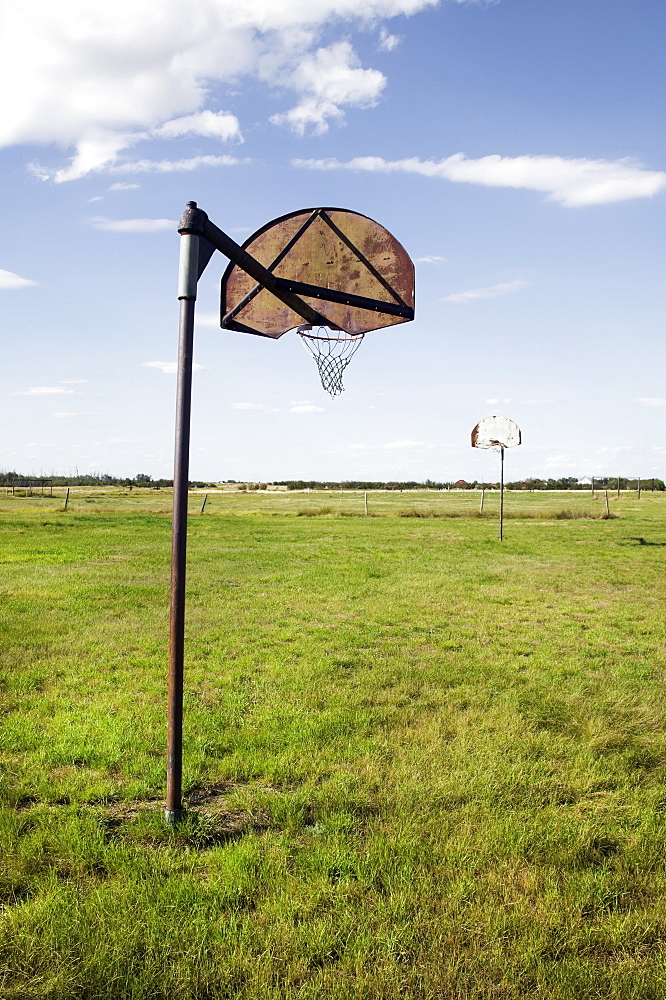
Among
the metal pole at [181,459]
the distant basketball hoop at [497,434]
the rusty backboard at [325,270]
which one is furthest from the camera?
the distant basketball hoop at [497,434]

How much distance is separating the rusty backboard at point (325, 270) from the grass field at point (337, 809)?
342 centimetres

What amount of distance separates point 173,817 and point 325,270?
13.9 feet

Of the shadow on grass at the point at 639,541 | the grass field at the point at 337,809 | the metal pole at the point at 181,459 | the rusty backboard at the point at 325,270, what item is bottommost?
the grass field at the point at 337,809

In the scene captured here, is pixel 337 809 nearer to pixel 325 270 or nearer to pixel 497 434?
pixel 325 270

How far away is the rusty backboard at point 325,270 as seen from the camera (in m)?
5.05

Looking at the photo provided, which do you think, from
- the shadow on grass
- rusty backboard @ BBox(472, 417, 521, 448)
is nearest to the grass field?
the shadow on grass

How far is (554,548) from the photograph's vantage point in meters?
19.4

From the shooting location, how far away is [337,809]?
373cm

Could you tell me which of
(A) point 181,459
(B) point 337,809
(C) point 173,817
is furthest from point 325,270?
(C) point 173,817

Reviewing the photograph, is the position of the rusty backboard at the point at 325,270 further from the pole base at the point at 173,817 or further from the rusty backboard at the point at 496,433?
the rusty backboard at the point at 496,433

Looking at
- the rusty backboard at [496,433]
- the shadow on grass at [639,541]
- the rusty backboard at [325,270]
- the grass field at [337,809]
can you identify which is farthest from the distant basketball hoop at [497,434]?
the rusty backboard at [325,270]

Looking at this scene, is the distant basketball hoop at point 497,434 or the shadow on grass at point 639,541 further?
the distant basketball hoop at point 497,434

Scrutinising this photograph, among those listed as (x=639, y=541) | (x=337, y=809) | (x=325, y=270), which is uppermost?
(x=325, y=270)

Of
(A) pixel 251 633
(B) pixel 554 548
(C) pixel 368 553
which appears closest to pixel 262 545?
(C) pixel 368 553
